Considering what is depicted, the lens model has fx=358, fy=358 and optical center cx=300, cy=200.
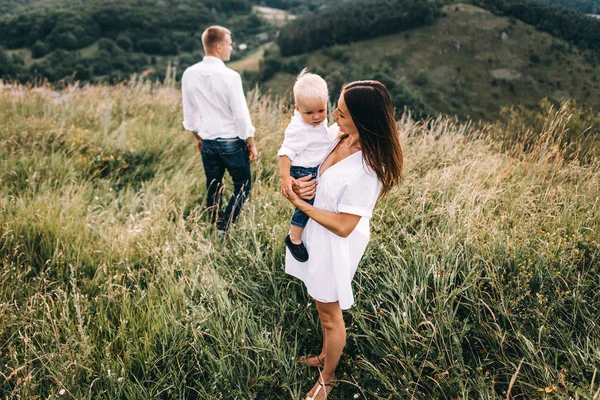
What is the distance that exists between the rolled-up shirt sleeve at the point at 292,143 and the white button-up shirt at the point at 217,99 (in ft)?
5.52

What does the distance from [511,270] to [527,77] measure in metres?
84.0

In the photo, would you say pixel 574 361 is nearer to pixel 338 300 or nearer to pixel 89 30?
pixel 338 300

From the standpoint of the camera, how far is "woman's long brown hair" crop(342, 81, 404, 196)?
167cm

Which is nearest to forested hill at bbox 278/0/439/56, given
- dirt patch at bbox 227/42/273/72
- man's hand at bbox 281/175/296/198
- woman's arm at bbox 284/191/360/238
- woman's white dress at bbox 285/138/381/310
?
dirt patch at bbox 227/42/273/72

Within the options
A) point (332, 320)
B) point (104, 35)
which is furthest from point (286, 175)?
point (104, 35)

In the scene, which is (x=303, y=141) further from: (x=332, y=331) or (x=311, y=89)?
(x=332, y=331)

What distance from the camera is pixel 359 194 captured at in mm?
1716

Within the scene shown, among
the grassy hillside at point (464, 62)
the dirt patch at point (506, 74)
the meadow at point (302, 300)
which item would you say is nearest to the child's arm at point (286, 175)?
the meadow at point (302, 300)

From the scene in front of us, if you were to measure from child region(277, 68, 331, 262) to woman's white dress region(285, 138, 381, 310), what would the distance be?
7 centimetres

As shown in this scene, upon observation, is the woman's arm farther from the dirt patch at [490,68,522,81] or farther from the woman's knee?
the dirt patch at [490,68,522,81]

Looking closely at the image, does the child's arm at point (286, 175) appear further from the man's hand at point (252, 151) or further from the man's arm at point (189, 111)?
the man's arm at point (189, 111)

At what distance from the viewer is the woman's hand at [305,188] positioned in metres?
1.90

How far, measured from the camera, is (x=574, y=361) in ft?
6.53

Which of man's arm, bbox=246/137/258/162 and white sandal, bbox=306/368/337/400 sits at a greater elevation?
man's arm, bbox=246/137/258/162
